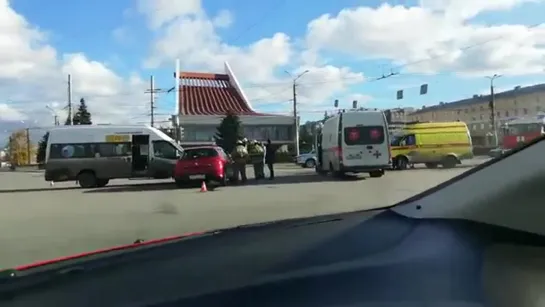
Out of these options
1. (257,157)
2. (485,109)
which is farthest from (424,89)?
(257,157)

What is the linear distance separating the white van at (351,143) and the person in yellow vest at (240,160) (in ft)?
7.79

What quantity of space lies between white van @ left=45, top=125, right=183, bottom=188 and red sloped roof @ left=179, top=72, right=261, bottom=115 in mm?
13247

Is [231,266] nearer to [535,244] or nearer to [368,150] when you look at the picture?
[535,244]

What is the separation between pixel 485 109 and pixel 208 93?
308 cm

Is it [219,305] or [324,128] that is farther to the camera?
[324,128]

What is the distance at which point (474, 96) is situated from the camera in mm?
2396

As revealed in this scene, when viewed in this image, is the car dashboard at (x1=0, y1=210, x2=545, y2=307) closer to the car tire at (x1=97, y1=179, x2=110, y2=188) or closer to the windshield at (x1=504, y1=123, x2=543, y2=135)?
the windshield at (x1=504, y1=123, x2=543, y2=135)

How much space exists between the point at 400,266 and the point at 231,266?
41 centimetres

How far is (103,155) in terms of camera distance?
19.1 m

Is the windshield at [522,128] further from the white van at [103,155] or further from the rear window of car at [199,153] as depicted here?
the white van at [103,155]

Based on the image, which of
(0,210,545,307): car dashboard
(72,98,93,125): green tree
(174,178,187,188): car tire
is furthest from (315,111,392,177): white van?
(72,98,93,125): green tree

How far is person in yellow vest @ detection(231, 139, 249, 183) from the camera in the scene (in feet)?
42.5

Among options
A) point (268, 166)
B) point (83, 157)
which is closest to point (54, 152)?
point (83, 157)

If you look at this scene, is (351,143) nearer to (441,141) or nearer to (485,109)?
(441,141)
